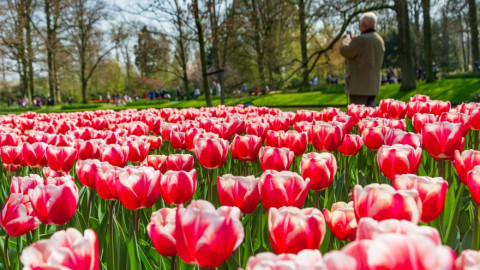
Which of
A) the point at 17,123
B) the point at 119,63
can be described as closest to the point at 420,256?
the point at 17,123

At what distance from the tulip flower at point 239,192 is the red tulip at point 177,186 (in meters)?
0.15

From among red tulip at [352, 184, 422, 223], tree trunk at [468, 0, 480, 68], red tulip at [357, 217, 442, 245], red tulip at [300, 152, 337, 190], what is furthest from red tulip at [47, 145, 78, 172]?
tree trunk at [468, 0, 480, 68]

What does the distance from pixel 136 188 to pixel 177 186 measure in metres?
0.13

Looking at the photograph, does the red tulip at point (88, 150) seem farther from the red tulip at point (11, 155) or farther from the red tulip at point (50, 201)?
the red tulip at point (50, 201)

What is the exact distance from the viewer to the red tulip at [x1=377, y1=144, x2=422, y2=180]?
1527mm

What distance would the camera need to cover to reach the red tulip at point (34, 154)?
7.76 ft

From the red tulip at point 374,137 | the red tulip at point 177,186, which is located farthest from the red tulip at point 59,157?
the red tulip at point 374,137

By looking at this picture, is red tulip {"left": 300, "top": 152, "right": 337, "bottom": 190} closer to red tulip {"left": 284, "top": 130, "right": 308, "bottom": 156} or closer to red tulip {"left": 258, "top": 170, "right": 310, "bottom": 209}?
red tulip {"left": 258, "top": 170, "right": 310, "bottom": 209}

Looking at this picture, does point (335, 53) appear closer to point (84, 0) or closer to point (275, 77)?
point (275, 77)

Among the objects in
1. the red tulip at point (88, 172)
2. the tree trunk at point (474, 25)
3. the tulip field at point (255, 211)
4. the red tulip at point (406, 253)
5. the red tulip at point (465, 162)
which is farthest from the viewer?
the tree trunk at point (474, 25)

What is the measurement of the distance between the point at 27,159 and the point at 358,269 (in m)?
2.20

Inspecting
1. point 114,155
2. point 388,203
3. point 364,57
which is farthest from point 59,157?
point 364,57

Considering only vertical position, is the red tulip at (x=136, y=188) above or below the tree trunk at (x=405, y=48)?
below

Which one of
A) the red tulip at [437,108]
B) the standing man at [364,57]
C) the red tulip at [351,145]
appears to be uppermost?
the standing man at [364,57]
